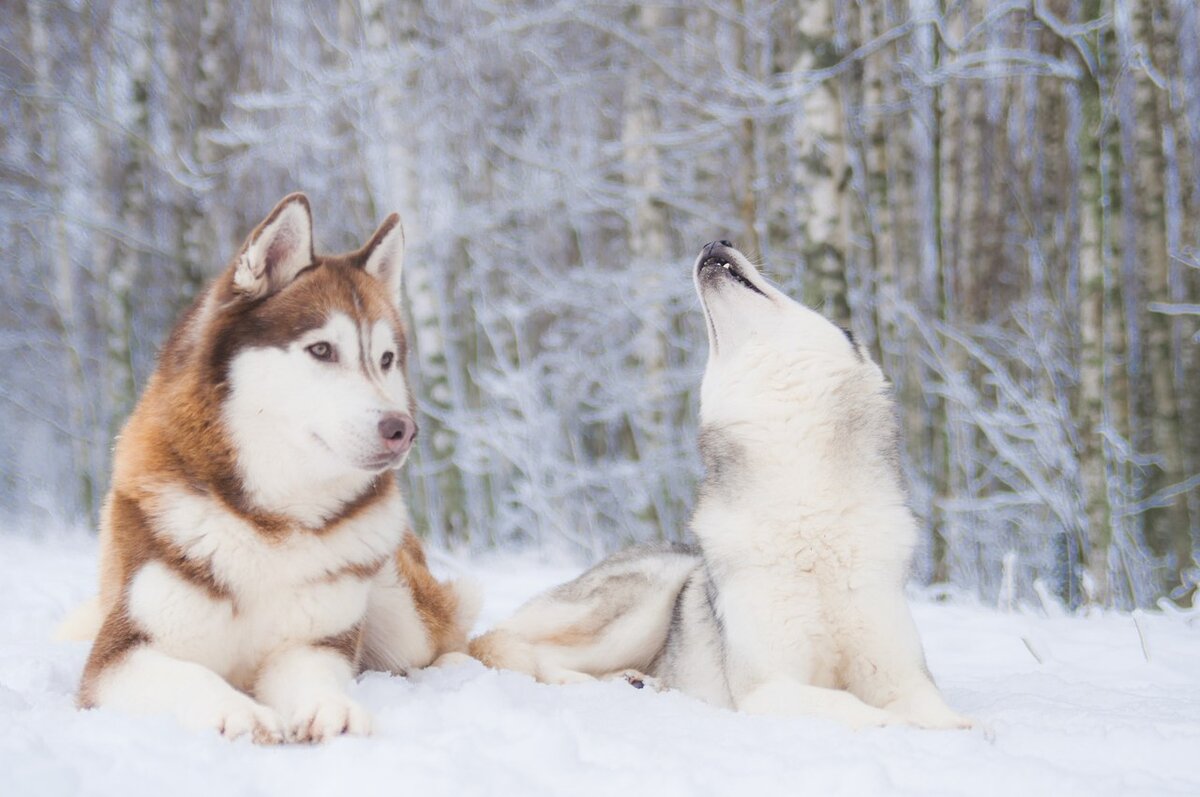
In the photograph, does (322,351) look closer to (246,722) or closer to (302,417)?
(302,417)

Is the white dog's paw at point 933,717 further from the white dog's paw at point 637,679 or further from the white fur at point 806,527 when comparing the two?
the white dog's paw at point 637,679

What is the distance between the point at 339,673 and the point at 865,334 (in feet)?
26.3

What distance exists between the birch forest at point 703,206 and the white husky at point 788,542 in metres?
2.43

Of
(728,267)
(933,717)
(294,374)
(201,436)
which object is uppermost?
(728,267)

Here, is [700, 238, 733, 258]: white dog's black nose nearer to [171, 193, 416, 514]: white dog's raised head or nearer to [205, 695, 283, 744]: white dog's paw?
[171, 193, 416, 514]: white dog's raised head

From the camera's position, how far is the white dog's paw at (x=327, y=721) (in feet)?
6.84

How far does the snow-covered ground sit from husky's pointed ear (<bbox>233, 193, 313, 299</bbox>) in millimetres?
1150

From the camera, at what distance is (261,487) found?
249 cm

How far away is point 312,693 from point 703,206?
7.95 metres

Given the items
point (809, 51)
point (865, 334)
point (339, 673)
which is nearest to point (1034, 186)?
point (865, 334)

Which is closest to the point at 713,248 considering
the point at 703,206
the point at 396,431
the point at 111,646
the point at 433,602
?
the point at 396,431

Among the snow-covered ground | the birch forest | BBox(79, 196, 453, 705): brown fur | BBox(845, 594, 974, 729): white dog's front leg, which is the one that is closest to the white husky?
BBox(845, 594, 974, 729): white dog's front leg

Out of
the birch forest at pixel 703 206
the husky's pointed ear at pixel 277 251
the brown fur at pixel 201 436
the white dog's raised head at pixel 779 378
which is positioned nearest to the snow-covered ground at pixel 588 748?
the brown fur at pixel 201 436

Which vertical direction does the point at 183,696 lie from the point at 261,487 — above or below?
below
